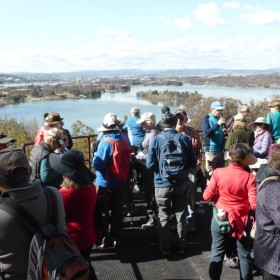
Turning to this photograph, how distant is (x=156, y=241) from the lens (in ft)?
15.4

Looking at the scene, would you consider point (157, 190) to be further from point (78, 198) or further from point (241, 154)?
point (78, 198)

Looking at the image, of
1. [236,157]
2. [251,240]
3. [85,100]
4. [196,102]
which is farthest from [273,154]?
[85,100]

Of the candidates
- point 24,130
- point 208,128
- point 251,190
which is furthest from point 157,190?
point 24,130

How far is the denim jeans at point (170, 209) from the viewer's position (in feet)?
13.7

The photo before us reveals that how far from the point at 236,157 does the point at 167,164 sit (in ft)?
3.29

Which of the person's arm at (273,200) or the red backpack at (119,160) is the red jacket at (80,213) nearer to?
the red backpack at (119,160)

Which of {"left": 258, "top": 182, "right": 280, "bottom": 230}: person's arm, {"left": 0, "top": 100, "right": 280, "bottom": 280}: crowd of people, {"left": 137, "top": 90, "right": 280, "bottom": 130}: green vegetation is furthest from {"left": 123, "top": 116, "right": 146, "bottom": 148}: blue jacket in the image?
{"left": 137, "top": 90, "right": 280, "bottom": 130}: green vegetation

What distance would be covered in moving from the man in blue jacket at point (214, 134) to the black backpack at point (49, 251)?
400 centimetres

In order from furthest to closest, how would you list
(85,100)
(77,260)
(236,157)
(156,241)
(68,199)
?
1. (85,100)
2. (156,241)
3. (236,157)
4. (68,199)
5. (77,260)

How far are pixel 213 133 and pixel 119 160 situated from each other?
2.01 meters

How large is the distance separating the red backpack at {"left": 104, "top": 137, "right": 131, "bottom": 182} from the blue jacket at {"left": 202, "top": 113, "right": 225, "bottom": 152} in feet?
5.92

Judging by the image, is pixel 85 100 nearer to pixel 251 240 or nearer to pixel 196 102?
pixel 196 102

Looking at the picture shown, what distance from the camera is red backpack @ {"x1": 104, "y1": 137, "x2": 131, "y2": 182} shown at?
4227 mm

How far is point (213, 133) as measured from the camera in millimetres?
5672
